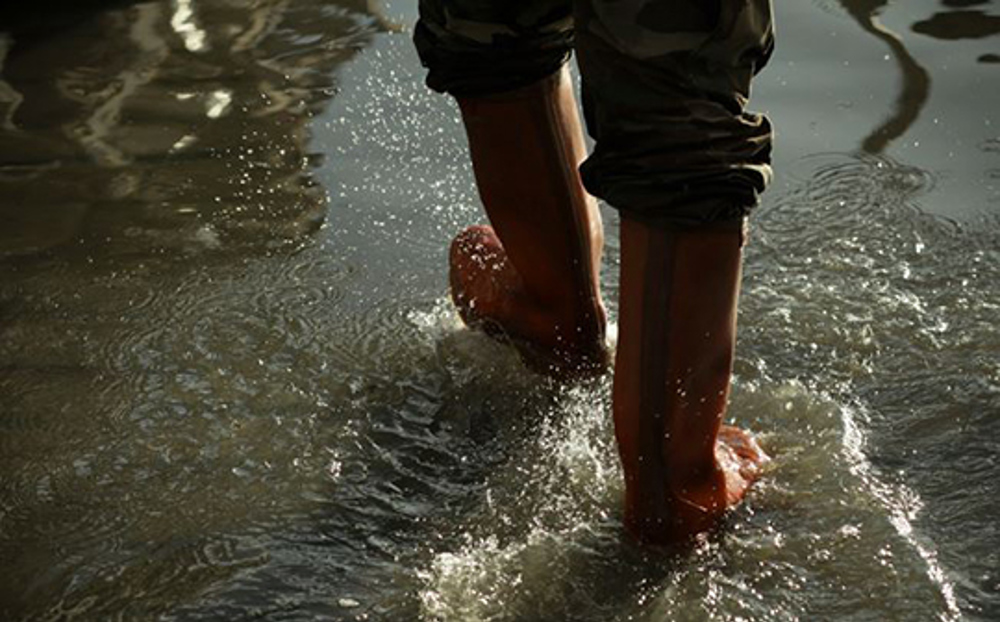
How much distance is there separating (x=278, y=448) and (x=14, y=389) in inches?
20.3

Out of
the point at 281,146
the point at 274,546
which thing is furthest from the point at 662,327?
the point at 281,146

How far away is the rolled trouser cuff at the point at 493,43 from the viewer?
2.31m

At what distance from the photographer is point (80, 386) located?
265 centimetres

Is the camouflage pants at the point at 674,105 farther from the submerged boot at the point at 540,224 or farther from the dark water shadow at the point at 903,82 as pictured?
the dark water shadow at the point at 903,82

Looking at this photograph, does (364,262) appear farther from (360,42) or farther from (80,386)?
(360,42)

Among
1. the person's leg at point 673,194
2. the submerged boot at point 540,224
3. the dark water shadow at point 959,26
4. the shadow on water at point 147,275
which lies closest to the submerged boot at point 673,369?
the person's leg at point 673,194

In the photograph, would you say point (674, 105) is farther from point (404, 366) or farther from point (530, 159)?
point (404, 366)

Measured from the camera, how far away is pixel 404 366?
8.84ft

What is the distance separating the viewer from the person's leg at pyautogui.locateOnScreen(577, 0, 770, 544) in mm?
1854

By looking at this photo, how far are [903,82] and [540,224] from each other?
5.43 ft

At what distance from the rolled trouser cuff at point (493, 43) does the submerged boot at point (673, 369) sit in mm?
455

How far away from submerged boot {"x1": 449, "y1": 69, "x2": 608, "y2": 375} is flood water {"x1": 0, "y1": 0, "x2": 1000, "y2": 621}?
7 centimetres

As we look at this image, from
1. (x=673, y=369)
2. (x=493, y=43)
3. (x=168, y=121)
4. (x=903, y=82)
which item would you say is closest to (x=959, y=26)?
(x=903, y=82)

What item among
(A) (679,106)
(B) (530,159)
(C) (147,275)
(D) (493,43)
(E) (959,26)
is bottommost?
(E) (959,26)
